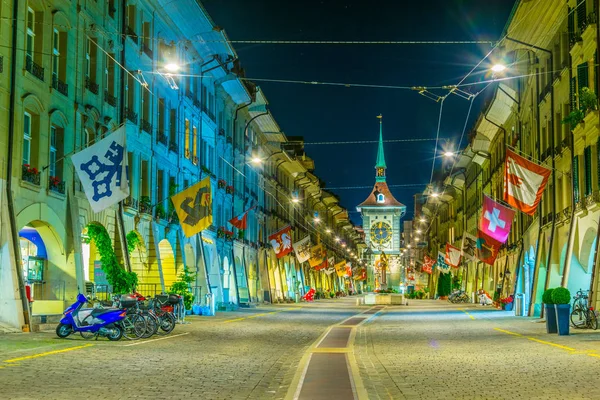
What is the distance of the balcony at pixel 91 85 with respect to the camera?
105 ft

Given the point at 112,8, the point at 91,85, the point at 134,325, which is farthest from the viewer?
the point at 112,8

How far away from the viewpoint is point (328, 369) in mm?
16422

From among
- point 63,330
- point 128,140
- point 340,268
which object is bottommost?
point 63,330

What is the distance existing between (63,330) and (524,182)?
17.3 meters

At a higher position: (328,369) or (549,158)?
(549,158)

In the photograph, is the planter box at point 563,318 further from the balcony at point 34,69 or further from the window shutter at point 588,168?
the balcony at point 34,69

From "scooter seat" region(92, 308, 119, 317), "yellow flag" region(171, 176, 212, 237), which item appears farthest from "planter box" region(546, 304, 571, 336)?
"yellow flag" region(171, 176, 212, 237)

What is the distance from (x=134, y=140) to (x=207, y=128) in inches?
620

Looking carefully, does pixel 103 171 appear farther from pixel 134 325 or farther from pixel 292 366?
pixel 292 366

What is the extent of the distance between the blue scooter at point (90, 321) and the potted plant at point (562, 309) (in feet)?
42.5

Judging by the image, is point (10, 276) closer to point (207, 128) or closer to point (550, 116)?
point (550, 116)

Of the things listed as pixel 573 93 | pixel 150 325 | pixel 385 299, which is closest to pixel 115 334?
pixel 150 325

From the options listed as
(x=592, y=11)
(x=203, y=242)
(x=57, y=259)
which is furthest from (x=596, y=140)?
(x=203, y=242)

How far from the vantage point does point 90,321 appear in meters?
22.7
